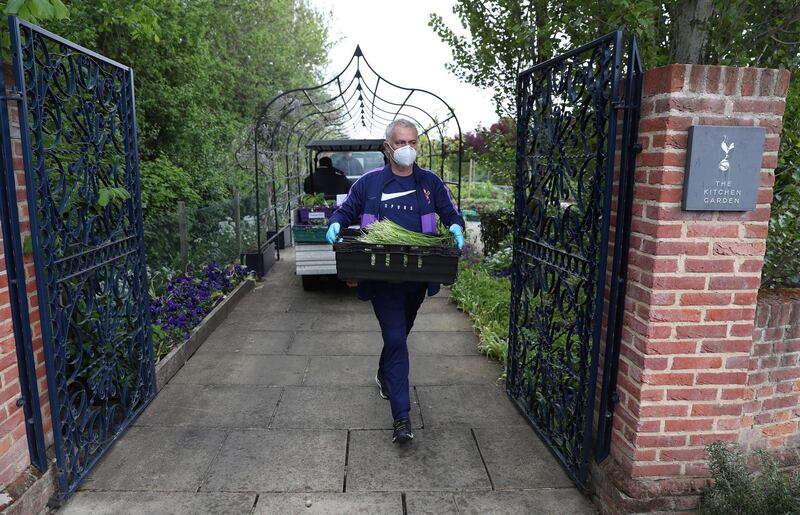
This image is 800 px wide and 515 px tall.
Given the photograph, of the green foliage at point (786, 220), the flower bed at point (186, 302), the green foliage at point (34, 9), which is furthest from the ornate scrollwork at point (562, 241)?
the flower bed at point (186, 302)

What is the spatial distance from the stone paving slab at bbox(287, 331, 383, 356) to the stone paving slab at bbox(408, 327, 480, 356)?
371 millimetres

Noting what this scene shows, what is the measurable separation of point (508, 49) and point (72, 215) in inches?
231

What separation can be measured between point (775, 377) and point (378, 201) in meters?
2.47

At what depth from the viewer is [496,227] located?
30.7ft

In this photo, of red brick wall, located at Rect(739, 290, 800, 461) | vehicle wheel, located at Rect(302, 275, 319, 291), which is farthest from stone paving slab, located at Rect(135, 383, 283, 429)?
vehicle wheel, located at Rect(302, 275, 319, 291)

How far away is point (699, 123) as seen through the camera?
7.71 feet

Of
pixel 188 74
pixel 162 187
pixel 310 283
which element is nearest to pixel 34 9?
pixel 310 283

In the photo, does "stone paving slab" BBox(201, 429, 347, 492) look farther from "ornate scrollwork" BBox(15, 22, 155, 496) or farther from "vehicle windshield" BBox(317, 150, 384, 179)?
"vehicle windshield" BBox(317, 150, 384, 179)

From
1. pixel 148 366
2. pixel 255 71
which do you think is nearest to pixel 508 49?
pixel 148 366

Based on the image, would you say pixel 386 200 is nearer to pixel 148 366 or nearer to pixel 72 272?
pixel 72 272

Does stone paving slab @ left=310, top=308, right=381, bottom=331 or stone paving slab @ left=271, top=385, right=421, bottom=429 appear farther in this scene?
stone paving slab @ left=310, top=308, right=381, bottom=331

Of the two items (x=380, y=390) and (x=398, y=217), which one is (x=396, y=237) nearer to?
(x=398, y=217)

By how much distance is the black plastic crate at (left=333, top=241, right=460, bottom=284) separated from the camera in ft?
10.5

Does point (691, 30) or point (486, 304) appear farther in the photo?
point (486, 304)
